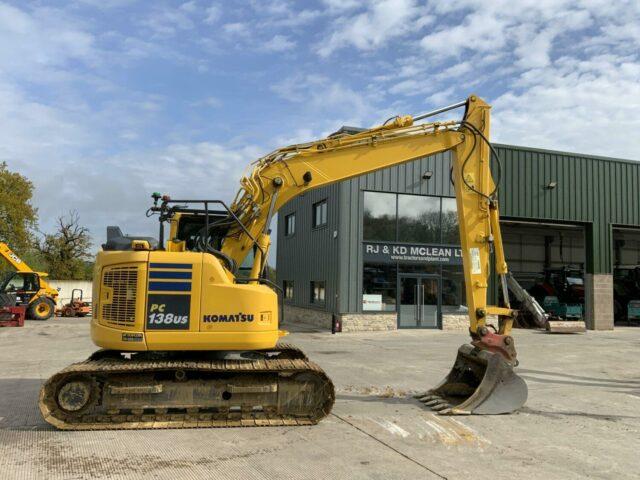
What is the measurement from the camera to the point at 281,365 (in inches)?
289

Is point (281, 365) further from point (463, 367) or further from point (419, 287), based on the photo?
point (419, 287)

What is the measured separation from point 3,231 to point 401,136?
3690 cm

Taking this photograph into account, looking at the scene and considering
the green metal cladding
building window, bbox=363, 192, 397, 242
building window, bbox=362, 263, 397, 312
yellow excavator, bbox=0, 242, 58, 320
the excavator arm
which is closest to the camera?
the excavator arm

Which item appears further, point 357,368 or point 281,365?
point 357,368

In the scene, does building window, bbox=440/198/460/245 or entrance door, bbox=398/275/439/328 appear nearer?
entrance door, bbox=398/275/439/328

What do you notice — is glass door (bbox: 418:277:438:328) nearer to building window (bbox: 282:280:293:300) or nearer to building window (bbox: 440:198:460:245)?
building window (bbox: 440:198:460:245)

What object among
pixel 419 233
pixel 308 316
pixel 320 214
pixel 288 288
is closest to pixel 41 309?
pixel 288 288

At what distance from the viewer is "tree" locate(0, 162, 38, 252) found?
124 ft

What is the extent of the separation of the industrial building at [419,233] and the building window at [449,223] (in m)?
0.04

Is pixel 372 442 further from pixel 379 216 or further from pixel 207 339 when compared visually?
pixel 379 216

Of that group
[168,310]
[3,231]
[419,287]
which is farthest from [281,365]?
[3,231]

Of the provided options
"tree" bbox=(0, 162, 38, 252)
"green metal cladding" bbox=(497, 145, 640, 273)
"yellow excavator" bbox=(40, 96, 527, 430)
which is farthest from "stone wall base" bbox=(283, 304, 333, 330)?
"tree" bbox=(0, 162, 38, 252)

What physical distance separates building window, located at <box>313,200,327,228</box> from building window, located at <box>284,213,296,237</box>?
319 centimetres

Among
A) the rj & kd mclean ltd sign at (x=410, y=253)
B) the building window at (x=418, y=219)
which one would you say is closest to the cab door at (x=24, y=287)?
the rj & kd mclean ltd sign at (x=410, y=253)
